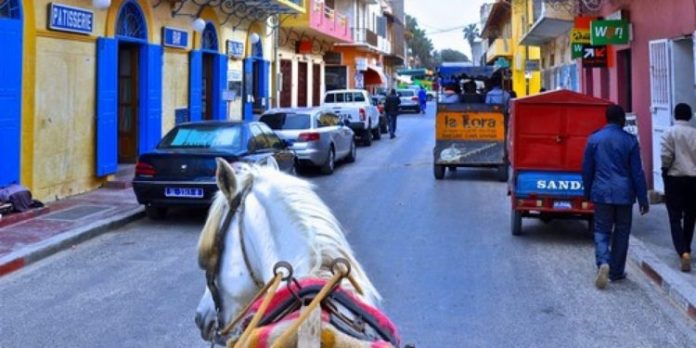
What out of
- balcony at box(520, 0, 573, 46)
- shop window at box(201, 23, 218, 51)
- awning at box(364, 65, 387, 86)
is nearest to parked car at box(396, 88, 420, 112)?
awning at box(364, 65, 387, 86)

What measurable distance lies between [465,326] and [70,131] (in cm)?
932

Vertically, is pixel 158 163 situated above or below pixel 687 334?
above

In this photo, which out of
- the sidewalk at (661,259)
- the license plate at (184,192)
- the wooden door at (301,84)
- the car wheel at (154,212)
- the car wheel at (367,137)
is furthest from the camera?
the wooden door at (301,84)

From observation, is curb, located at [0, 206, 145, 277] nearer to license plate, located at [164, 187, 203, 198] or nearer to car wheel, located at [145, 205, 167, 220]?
car wheel, located at [145, 205, 167, 220]

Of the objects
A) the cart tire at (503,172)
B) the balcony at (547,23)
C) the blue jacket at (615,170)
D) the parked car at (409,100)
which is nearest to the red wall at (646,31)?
the cart tire at (503,172)

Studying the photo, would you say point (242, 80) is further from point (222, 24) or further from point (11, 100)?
point (11, 100)

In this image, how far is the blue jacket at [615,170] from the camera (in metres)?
7.18

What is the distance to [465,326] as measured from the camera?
5.77 meters

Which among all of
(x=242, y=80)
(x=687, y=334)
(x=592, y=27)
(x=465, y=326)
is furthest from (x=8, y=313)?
(x=242, y=80)

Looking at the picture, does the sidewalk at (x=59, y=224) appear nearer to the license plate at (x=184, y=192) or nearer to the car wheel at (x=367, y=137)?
the license plate at (x=184, y=192)

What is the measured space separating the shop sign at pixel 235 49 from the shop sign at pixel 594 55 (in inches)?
400

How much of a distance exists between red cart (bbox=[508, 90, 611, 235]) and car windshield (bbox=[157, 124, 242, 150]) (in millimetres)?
4172

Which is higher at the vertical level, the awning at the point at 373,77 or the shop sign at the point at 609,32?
the awning at the point at 373,77

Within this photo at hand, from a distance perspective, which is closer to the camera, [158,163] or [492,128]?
[158,163]
